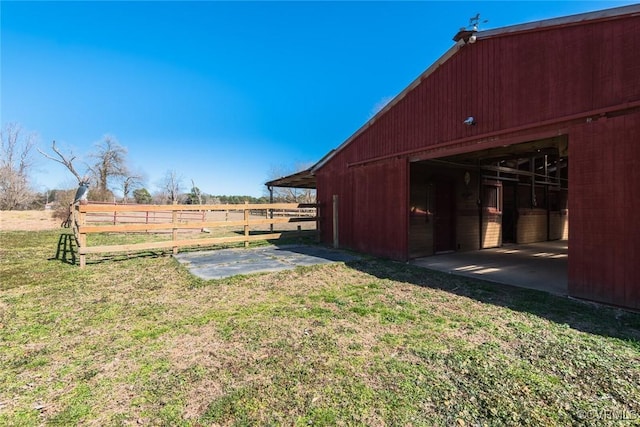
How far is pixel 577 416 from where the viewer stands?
5.50ft

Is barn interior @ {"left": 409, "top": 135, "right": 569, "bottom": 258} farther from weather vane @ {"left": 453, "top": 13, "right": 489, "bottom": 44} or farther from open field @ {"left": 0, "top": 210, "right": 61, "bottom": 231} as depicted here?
open field @ {"left": 0, "top": 210, "right": 61, "bottom": 231}

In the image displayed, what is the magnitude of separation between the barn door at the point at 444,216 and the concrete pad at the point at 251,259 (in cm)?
284

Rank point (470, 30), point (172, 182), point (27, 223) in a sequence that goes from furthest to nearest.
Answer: point (172, 182) < point (27, 223) < point (470, 30)

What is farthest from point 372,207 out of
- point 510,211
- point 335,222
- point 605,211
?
point 510,211

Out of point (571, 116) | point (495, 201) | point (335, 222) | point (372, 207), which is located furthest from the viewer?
point (495, 201)

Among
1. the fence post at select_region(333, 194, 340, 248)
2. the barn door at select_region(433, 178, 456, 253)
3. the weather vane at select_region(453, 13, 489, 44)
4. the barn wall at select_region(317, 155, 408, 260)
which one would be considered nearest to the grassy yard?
the barn wall at select_region(317, 155, 408, 260)

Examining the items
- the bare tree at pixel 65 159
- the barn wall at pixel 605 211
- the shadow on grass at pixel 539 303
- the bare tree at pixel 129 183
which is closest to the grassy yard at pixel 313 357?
the shadow on grass at pixel 539 303

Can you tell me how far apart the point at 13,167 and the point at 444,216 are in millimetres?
43082

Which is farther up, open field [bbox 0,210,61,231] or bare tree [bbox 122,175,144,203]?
bare tree [bbox 122,175,144,203]

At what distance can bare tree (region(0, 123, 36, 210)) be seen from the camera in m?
29.9

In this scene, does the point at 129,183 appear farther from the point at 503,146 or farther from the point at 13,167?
the point at 503,146

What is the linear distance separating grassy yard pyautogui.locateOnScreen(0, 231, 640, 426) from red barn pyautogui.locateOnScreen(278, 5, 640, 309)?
1.17 metres

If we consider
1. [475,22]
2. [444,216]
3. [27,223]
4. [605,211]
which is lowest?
[27,223]

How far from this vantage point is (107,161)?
109ft
